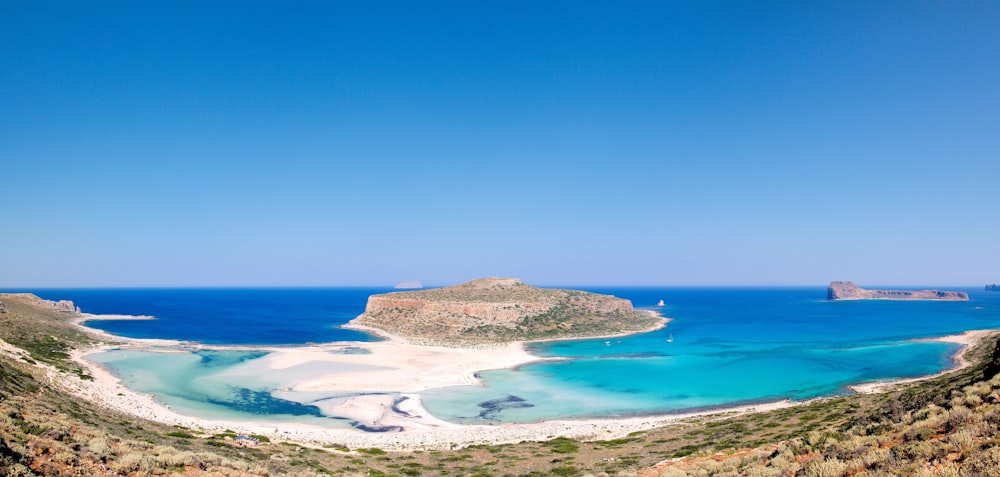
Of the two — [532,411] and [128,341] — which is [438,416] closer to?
[532,411]

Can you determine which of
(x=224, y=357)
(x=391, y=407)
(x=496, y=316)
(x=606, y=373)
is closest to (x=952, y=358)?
(x=606, y=373)

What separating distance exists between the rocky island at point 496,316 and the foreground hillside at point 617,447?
55325 millimetres

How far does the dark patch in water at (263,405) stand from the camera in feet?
133

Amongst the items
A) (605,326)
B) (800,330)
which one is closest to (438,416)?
(605,326)

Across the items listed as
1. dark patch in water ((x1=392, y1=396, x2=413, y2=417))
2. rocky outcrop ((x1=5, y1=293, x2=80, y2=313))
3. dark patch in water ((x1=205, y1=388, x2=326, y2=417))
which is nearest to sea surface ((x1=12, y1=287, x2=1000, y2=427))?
dark patch in water ((x1=205, y1=388, x2=326, y2=417))

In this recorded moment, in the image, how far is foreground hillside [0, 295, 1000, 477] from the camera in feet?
39.4

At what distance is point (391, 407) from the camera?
1649 inches

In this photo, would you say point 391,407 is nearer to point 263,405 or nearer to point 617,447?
point 263,405

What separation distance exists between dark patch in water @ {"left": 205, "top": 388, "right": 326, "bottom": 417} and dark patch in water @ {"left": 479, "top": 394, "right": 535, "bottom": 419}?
523 inches

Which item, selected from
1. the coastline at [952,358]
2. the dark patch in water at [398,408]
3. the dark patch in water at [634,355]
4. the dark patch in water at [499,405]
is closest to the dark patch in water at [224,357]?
the dark patch in water at [398,408]

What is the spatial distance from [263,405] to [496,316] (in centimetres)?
5748

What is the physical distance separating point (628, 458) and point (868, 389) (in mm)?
33553

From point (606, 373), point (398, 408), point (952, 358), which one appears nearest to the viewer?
point (398, 408)

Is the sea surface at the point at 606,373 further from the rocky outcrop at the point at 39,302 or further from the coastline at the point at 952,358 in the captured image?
the rocky outcrop at the point at 39,302
